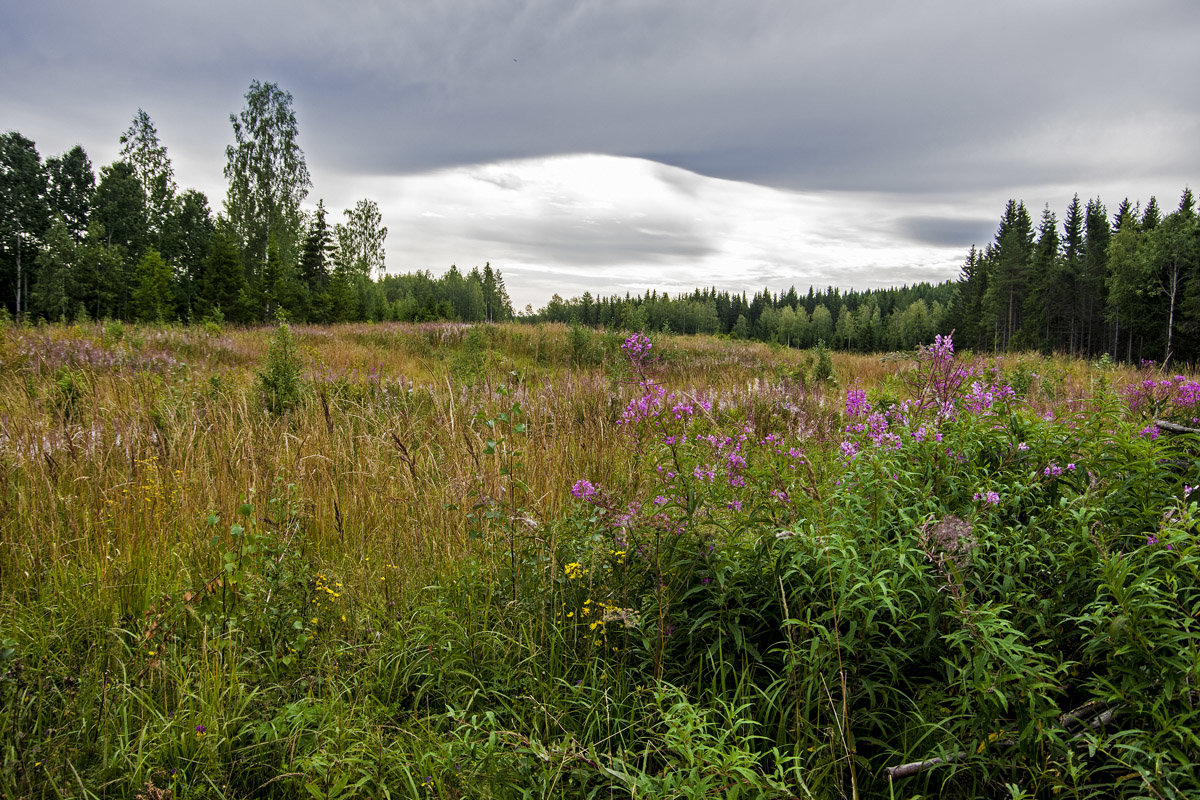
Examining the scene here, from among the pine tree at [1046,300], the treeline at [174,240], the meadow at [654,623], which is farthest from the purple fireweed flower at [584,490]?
the pine tree at [1046,300]

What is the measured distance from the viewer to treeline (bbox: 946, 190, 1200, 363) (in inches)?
1449

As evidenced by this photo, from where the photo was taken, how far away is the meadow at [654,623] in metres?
1.51

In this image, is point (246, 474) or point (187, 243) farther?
point (187, 243)

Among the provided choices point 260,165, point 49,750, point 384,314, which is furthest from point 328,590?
point 384,314

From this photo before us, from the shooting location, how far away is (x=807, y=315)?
11775 centimetres

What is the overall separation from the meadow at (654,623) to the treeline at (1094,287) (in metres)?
36.7

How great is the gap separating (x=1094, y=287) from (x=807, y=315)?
72.1 metres

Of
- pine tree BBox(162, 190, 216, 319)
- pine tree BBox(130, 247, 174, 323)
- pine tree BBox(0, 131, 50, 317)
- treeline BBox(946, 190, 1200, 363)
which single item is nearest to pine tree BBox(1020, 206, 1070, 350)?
treeline BBox(946, 190, 1200, 363)

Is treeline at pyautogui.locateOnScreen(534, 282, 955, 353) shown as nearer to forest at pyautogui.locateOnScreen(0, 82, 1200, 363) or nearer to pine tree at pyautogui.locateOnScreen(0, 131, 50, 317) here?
forest at pyautogui.locateOnScreen(0, 82, 1200, 363)

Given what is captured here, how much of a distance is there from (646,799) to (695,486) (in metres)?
1.25

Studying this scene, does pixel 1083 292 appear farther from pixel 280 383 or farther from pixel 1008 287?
pixel 280 383

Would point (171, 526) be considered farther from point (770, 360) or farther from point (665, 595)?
point (770, 360)

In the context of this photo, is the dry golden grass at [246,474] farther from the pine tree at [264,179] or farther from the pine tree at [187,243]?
the pine tree at [187,243]

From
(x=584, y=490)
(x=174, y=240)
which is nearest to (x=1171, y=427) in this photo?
(x=584, y=490)
